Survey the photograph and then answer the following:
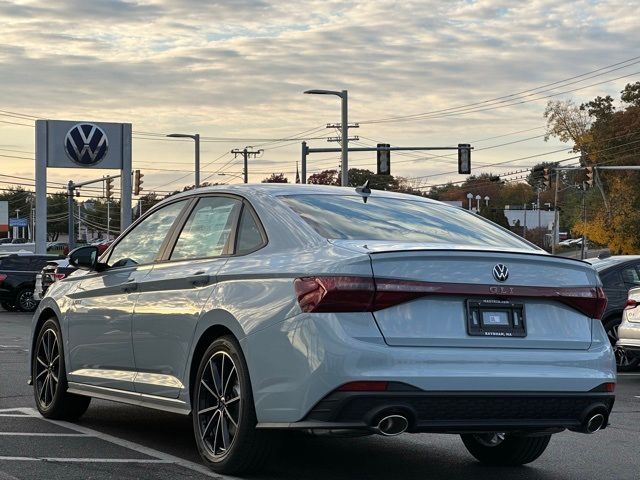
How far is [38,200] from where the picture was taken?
1945 inches

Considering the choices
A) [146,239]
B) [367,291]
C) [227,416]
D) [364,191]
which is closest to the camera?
[367,291]

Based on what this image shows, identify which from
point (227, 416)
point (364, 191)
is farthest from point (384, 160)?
point (227, 416)

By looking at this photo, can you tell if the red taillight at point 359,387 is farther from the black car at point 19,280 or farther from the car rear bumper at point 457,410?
the black car at point 19,280

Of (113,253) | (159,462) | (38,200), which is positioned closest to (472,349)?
(159,462)

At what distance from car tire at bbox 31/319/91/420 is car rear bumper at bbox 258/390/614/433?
10.0 feet

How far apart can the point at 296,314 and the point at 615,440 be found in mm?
3661

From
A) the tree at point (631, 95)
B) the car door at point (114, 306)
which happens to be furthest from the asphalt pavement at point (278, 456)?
the tree at point (631, 95)

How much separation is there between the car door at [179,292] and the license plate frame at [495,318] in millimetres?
1569

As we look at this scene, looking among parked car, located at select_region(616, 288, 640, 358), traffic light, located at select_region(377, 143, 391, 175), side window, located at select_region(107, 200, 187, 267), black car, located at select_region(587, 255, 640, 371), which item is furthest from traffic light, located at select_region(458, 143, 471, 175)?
side window, located at select_region(107, 200, 187, 267)

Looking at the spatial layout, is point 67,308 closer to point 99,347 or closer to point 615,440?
point 99,347

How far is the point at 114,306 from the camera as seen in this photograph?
26.0 feet

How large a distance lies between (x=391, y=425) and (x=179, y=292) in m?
1.86

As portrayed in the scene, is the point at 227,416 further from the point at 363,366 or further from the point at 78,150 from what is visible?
the point at 78,150

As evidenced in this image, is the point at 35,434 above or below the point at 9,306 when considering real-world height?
above
